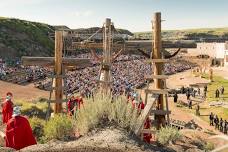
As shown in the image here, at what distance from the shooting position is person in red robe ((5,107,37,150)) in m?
8.62

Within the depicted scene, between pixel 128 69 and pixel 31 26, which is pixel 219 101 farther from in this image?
pixel 31 26

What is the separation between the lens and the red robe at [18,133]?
28.3ft

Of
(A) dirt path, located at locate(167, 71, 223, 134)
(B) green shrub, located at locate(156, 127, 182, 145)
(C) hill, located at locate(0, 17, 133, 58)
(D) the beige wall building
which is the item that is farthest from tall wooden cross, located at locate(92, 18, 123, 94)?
(D) the beige wall building

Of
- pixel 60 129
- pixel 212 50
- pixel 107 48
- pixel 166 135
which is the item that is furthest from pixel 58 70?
pixel 212 50

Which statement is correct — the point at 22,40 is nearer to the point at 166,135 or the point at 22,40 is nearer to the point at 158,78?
the point at 158,78

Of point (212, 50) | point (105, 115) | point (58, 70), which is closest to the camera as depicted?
point (105, 115)

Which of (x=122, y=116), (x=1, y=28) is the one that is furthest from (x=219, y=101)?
(x=1, y=28)

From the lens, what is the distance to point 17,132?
861 centimetres

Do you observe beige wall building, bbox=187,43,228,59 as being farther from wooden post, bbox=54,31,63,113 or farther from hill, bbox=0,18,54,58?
wooden post, bbox=54,31,63,113

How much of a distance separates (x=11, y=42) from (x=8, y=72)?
26267 mm

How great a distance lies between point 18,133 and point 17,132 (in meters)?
0.03

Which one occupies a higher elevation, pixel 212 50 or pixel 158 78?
pixel 158 78

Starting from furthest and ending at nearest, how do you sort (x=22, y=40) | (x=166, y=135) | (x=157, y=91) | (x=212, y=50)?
(x=212, y=50)
(x=22, y=40)
(x=157, y=91)
(x=166, y=135)

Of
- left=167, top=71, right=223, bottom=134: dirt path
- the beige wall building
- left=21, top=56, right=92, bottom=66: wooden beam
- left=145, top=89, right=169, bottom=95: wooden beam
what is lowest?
left=167, top=71, right=223, bottom=134: dirt path
